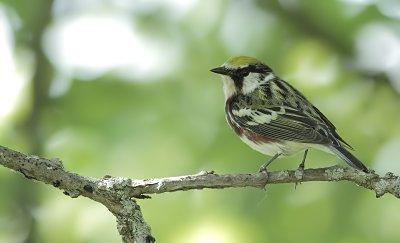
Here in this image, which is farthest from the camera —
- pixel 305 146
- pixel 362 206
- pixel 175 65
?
pixel 175 65

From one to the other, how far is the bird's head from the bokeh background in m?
0.52

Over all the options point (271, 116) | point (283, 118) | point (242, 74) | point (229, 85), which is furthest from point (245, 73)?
point (283, 118)

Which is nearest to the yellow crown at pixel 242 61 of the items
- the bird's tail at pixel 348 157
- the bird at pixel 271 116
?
the bird at pixel 271 116

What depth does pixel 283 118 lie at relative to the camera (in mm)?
5742

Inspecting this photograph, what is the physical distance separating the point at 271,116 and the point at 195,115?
3.89 ft

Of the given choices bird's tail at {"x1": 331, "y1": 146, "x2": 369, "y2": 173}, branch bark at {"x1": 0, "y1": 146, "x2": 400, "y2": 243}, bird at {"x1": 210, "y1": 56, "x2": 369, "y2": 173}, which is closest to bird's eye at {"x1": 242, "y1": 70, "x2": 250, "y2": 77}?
bird at {"x1": 210, "y1": 56, "x2": 369, "y2": 173}

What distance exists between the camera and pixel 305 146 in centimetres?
548

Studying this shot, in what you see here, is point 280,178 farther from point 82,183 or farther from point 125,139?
point 125,139

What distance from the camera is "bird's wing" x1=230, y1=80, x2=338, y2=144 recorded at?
545 cm

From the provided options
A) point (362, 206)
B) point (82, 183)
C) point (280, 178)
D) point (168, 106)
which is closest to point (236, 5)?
point (168, 106)

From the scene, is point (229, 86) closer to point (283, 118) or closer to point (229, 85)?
point (229, 85)

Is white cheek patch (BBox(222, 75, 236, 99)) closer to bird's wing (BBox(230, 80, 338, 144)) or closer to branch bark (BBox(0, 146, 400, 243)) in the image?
bird's wing (BBox(230, 80, 338, 144))

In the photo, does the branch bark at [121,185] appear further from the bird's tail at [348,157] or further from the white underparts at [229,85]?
the white underparts at [229,85]

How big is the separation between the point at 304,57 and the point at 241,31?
582 millimetres
